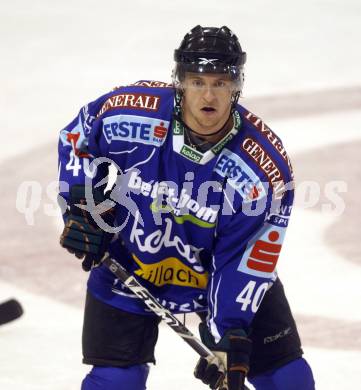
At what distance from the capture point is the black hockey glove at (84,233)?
4.24 metres

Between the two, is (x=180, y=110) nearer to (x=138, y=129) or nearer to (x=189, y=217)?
(x=138, y=129)

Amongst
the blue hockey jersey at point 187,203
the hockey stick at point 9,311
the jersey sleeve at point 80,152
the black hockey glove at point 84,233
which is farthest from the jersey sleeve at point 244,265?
the hockey stick at point 9,311

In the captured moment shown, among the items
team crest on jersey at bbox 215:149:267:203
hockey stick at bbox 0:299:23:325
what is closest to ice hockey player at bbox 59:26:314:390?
team crest on jersey at bbox 215:149:267:203

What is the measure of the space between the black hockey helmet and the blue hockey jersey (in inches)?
6.1

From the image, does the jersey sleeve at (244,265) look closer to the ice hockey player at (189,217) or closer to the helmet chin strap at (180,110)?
the ice hockey player at (189,217)

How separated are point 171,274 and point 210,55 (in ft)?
2.74

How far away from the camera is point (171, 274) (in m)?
4.34

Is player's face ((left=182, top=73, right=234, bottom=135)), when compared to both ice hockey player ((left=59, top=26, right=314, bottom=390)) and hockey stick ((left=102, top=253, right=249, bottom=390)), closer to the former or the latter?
ice hockey player ((left=59, top=26, right=314, bottom=390))

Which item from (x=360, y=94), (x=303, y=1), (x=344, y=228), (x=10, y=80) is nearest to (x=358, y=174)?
(x=344, y=228)

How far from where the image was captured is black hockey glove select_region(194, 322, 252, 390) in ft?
13.5

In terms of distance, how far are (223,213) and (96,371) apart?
728mm

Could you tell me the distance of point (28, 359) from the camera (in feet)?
18.0

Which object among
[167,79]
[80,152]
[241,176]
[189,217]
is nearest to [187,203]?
[189,217]

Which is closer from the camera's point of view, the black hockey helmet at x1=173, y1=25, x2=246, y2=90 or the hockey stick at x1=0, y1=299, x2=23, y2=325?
the hockey stick at x1=0, y1=299, x2=23, y2=325
